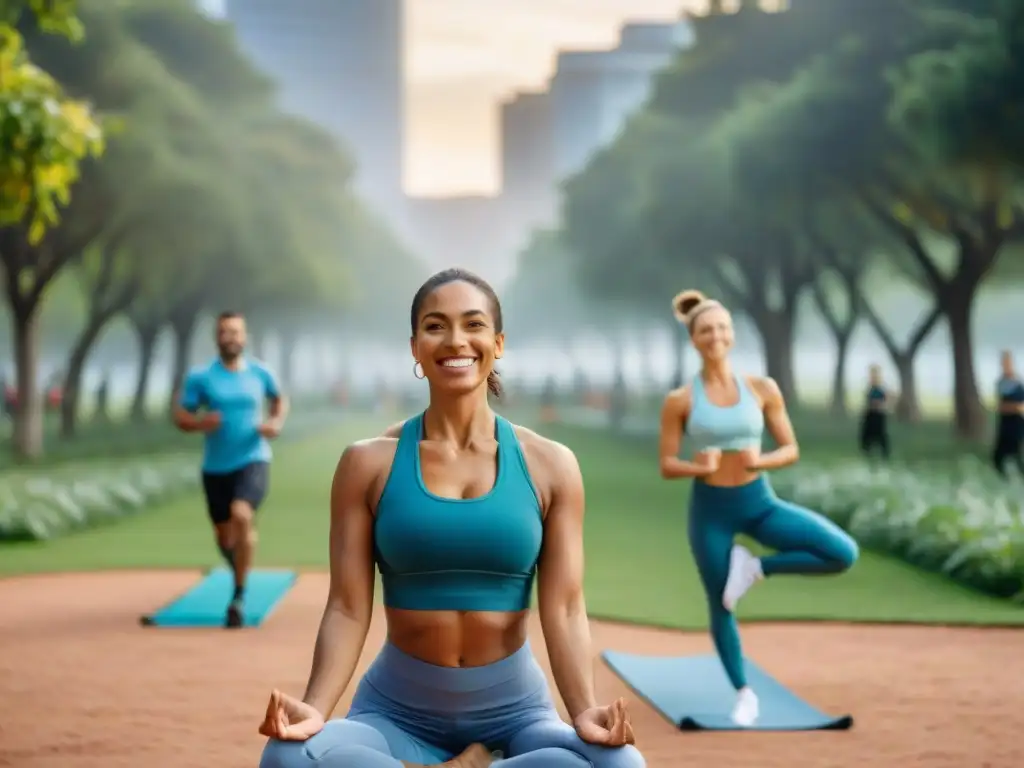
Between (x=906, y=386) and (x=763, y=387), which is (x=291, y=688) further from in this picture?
(x=906, y=386)

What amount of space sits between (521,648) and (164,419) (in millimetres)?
37140

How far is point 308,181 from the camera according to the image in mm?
38156

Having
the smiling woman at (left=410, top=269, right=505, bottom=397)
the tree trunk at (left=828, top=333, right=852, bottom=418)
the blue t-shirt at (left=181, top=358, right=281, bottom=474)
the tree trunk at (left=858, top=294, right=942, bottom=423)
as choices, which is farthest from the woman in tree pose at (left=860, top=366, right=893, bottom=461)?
the smiling woman at (left=410, top=269, right=505, bottom=397)

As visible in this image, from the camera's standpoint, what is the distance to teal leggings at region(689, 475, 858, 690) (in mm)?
6754

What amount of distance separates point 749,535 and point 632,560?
22.8 feet

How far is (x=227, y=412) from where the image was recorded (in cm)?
984

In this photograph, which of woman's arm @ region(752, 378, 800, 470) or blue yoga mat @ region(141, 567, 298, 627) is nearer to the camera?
woman's arm @ region(752, 378, 800, 470)

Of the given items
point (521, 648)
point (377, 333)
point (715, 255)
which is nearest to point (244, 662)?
point (521, 648)

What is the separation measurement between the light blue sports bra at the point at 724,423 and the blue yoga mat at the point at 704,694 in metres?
1.38

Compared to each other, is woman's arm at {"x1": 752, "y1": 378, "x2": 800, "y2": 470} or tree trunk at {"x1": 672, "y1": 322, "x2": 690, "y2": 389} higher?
woman's arm at {"x1": 752, "y1": 378, "x2": 800, "y2": 470}

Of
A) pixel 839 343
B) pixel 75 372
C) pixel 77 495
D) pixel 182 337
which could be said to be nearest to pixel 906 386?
pixel 839 343

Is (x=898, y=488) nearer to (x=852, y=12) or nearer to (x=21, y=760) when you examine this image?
(x=21, y=760)

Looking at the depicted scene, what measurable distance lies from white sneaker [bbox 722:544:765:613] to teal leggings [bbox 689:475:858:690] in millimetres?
30

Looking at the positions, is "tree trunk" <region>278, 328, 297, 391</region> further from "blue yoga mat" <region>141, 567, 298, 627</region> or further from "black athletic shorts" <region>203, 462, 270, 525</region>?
"black athletic shorts" <region>203, 462, 270, 525</region>
